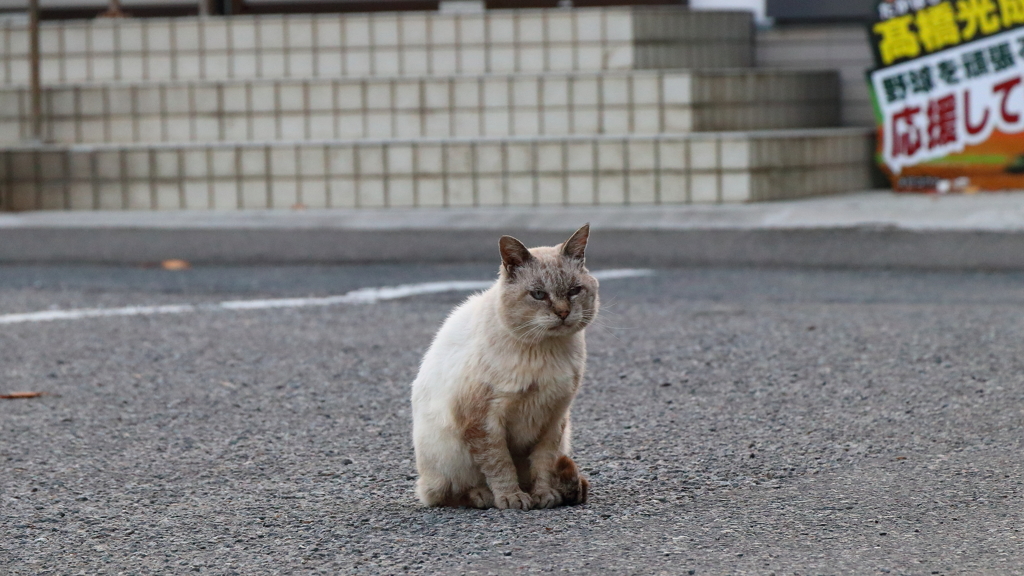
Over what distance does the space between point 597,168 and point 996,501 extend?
6946 millimetres

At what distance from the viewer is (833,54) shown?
37.3ft

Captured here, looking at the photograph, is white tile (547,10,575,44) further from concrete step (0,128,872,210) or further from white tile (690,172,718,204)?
white tile (690,172,718,204)

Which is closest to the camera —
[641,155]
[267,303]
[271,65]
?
[267,303]

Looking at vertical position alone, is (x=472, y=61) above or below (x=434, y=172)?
above

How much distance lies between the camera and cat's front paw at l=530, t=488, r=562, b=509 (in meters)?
2.85

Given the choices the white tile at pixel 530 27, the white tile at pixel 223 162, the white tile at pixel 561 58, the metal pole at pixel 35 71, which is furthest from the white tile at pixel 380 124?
the metal pole at pixel 35 71

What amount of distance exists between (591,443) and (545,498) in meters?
0.70

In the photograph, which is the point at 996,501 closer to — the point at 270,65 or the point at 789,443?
the point at 789,443

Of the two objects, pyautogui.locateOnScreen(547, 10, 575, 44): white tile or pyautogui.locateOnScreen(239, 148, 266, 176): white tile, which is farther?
pyautogui.locateOnScreen(547, 10, 575, 44): white tile

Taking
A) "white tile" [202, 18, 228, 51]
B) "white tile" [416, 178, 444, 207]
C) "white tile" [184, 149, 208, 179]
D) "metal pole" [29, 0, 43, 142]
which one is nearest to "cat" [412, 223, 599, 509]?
"white tile" [416, 178, 444, 207]

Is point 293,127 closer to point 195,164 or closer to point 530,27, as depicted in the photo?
point 195,164

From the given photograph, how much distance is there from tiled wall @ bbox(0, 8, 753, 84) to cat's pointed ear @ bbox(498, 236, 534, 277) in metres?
8.10

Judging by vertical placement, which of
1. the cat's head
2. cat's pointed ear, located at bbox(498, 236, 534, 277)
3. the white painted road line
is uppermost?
cat's pointed ear, located at bbox(498, 236, 534, 277)

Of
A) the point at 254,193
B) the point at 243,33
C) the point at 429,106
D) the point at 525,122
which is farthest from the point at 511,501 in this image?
the point at 243,33
